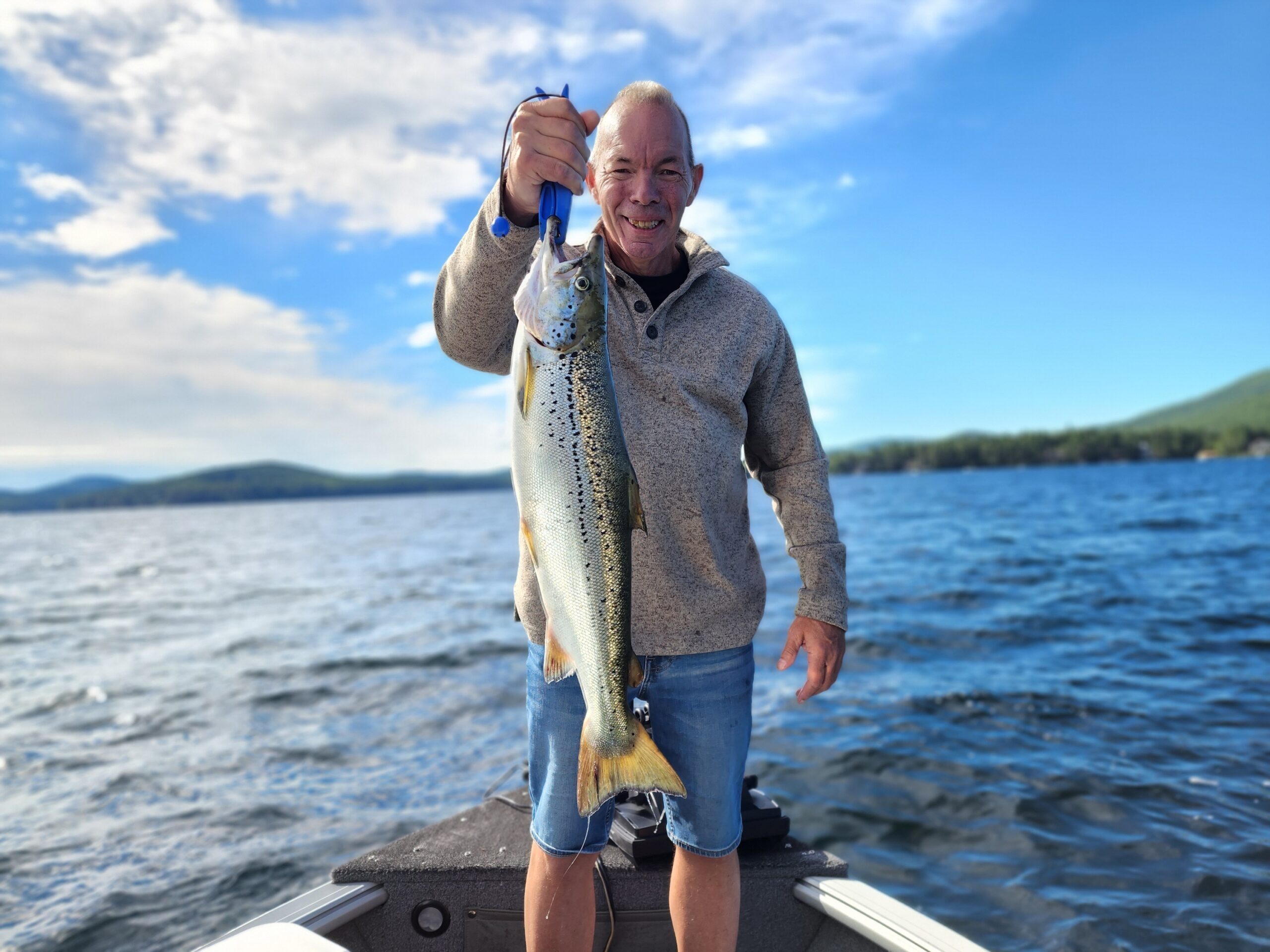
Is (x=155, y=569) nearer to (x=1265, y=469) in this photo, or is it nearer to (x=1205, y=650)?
(x=1205, y=650)

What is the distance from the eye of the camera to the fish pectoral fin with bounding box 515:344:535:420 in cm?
223

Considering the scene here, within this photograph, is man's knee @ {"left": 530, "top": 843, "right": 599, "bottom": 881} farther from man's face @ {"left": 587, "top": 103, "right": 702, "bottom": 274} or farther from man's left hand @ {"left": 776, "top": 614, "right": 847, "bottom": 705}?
man's face @ {"left": 587, "top": 103, "right": 702, "bottom": 274}

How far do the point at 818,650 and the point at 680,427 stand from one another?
102 cm

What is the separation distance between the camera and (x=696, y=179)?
2.99 metres

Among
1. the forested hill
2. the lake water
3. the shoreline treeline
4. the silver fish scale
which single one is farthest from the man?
the forested hill

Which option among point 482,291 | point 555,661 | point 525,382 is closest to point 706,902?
point 555,661

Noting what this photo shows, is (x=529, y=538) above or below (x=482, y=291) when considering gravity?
below

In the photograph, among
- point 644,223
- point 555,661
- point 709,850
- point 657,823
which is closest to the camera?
point 555,661

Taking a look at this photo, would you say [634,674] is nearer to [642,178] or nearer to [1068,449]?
[642,178]

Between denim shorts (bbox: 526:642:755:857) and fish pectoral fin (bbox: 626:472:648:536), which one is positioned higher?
fish pectoral fin (bbox: 626:472:648:536)

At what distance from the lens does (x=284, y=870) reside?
22.2 feet

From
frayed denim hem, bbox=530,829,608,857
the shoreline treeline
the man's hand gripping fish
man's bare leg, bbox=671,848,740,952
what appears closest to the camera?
the man's hand gripping fish

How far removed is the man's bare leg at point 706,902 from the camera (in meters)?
2.90

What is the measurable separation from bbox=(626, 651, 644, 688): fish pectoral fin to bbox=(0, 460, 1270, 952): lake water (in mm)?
4438
